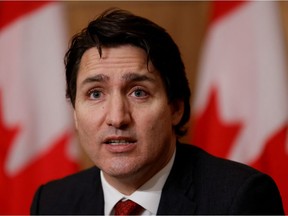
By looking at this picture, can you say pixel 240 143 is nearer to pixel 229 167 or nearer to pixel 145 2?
pixel 229 167

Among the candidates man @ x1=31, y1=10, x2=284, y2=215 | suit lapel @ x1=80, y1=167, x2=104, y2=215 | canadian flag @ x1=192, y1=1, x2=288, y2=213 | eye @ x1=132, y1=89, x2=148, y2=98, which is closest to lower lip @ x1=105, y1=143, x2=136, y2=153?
man @ x1=31, y1=10, x2=284, y2=215

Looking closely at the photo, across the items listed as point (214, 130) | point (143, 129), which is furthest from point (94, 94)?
point (214, 130)

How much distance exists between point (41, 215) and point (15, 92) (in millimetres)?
605

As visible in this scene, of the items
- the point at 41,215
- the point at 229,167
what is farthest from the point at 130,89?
the point at 41,215

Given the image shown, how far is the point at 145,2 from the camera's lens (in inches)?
80.5

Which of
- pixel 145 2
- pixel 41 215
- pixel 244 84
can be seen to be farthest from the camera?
pixel 145 2

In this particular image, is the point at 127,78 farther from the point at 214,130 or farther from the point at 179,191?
the point at 214,130

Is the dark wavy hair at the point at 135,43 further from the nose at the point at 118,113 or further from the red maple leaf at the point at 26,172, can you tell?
the red maple leaf at the point at 26,172

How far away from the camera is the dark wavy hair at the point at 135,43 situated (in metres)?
1.19

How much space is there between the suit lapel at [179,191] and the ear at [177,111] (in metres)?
0.11

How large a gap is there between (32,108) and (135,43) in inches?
32.3

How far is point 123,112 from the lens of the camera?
1.13 m

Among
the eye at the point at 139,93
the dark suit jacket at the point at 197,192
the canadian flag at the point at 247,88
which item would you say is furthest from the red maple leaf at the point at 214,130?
the eye at the point at 139,93

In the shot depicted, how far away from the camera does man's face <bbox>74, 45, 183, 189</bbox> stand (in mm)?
1147
